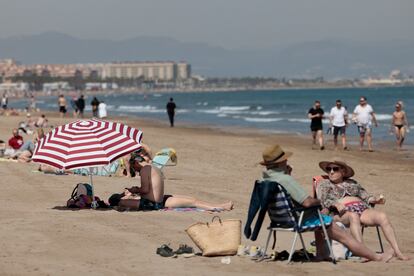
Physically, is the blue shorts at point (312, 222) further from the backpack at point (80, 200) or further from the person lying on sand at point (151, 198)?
the backpack at point (80, 200)

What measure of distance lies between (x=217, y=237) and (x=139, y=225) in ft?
5.75

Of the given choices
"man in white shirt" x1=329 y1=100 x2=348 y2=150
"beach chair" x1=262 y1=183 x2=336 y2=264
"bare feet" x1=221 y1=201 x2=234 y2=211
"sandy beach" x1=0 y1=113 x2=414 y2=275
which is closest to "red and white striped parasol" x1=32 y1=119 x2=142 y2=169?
"sandy beach" x1=0 y1=113 x2=414 y2=275

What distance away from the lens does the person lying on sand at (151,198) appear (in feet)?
34.9

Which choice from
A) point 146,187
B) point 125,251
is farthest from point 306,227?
point 146,187

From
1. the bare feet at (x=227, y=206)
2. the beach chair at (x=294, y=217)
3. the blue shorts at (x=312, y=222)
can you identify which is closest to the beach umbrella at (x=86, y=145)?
the bare feet at (x=227, y=206)

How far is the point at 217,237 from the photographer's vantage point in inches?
320

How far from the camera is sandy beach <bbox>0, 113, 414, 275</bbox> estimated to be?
7.53 meters

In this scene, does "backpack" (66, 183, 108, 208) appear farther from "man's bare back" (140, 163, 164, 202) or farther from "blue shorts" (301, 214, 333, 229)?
"blue shorts" (301, 214, 333, 229)

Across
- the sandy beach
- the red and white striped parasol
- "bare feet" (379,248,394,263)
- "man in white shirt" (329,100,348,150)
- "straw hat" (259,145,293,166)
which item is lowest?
the sandy beach

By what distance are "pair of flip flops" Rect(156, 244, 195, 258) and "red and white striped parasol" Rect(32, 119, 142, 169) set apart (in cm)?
247

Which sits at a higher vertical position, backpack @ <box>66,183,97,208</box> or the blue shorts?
the blue shorts

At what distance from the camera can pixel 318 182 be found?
849cm

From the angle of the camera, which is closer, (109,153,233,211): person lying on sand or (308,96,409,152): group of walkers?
(109,153,233,211): person lying on sand

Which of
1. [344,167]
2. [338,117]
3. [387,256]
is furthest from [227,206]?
[338,117]
